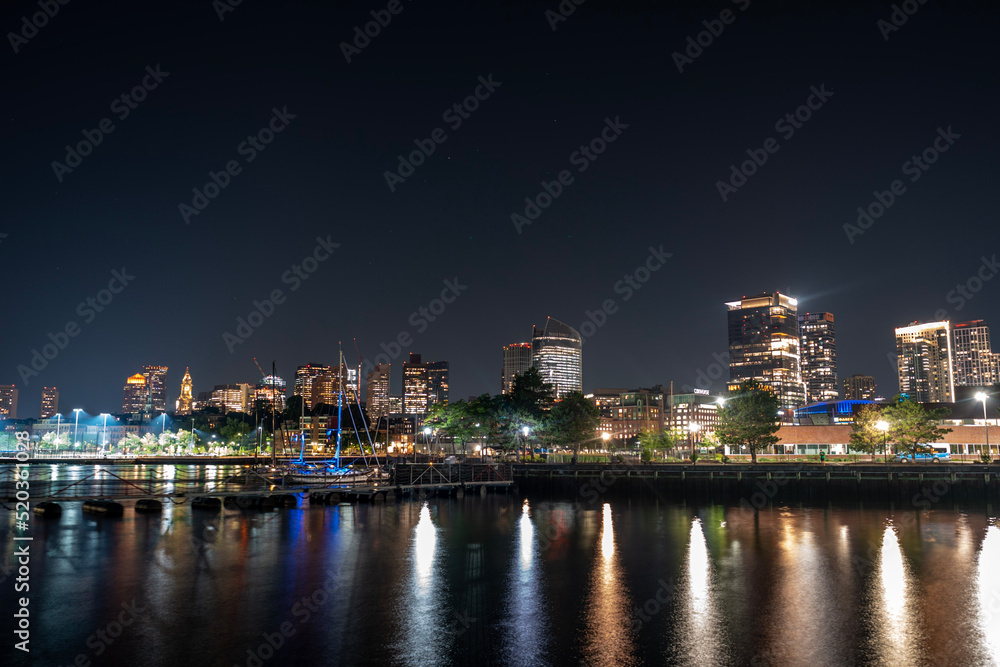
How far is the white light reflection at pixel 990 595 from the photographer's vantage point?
22.6 m

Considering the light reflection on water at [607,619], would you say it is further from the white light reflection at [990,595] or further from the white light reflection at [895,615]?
the white light reflection at [990,595]

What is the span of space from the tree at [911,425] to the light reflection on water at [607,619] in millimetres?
72222

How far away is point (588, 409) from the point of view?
388 ft

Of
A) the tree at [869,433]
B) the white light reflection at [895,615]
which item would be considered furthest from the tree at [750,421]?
the white light reflection at [895,615]

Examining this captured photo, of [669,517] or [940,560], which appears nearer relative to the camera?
[940,560]

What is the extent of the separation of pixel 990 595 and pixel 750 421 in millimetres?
73792

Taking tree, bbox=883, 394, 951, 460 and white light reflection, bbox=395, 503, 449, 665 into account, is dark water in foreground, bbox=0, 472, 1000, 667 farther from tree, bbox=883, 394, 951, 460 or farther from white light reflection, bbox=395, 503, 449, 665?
tree, bbox=883, 394, 951, 460

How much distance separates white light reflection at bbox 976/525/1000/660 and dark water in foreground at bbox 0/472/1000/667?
0.11 m

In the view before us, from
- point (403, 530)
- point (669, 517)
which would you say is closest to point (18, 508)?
point (403, 530)

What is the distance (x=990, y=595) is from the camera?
2888 cm

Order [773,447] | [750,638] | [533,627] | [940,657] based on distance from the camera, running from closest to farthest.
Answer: [940,657] < [750,638] < [533,627] < [773,447]

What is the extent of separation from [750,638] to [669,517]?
36087 mm

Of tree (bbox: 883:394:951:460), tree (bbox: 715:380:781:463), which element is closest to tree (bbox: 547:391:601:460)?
tree (bbox: 715:380:781:463)

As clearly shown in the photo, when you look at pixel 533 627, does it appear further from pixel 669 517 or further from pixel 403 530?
pixel 669 517
